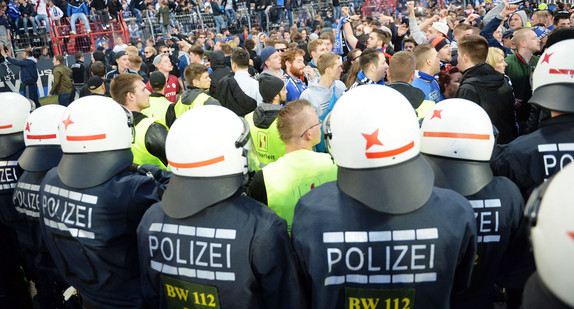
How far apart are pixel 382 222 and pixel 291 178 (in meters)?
1.08

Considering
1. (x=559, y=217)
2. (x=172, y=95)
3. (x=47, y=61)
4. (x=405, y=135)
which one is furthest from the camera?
(x=47, y=61)

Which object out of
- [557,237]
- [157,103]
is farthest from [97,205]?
[157,103]

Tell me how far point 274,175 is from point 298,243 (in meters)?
0.92

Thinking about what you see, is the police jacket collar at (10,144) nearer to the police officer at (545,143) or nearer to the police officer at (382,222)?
the police officer at (382,222)

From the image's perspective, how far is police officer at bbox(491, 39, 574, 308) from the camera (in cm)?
267

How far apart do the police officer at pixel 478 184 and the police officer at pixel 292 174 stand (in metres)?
0.77

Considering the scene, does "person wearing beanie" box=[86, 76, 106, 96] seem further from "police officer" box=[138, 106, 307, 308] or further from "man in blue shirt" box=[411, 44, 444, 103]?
"police officer" box=[138, 106, 307, 308]

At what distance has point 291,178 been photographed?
2.94m

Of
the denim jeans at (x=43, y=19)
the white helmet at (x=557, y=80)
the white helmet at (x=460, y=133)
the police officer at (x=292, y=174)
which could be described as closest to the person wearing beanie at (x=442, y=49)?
the white helmet at (x=557, y=80)

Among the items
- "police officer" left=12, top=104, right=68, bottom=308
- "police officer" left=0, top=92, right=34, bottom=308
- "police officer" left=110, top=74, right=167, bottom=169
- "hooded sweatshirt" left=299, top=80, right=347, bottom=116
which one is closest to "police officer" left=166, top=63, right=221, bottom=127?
"hooded sweatshirt" left=299, top=80, right=347, bottom=116

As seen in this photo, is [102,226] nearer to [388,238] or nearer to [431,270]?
[388,238]

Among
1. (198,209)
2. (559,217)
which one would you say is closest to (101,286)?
(198,209)

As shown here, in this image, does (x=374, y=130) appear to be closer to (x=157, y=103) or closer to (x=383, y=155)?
(x=383, y=155)

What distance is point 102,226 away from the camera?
265cm
